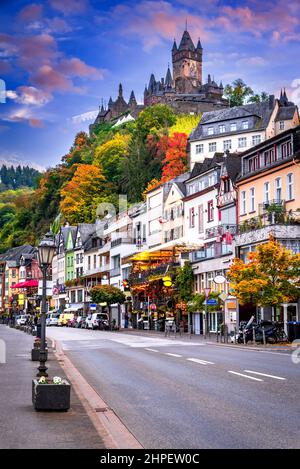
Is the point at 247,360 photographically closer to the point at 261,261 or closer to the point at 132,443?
the point at 261,261

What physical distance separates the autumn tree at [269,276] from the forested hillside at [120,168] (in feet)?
223

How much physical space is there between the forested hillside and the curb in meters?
90.8

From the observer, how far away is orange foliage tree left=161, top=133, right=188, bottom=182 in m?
112

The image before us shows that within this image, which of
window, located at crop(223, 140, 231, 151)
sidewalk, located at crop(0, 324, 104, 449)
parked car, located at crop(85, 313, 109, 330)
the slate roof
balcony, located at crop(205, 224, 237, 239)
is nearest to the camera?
sidewalk, located at crop(0, 324, 104, 449)

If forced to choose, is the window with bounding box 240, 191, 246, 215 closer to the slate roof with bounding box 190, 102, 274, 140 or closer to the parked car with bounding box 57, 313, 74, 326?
the slate roof with bounding box 190, 102, 274, 140

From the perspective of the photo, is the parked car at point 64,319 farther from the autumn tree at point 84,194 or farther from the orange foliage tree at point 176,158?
the autumn tree at point 84,194

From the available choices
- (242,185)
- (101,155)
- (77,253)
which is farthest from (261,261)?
(101,155)

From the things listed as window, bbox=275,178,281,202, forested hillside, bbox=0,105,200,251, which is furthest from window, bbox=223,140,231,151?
window, bbox=275,178,281,202

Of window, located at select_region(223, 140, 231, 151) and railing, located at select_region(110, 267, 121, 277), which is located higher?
window, located at select_region(223, 140, 231, 151)

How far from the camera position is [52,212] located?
537 ft

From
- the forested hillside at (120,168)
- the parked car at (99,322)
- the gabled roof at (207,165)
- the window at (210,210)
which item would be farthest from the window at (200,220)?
the forested hillside at (120,168)

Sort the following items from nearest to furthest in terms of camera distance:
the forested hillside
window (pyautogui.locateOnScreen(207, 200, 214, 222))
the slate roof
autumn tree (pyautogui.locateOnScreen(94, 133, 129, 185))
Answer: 1. window (pyautogui.locateOnScreen(207, 200, 214, 222))
2. the slate roof
3. the forested hillside
4. autumn tree (pyautogui.locateOnScreen(94, 133, 129, 185))

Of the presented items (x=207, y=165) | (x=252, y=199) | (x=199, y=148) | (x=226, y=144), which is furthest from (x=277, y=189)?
(x=199, y=148)
